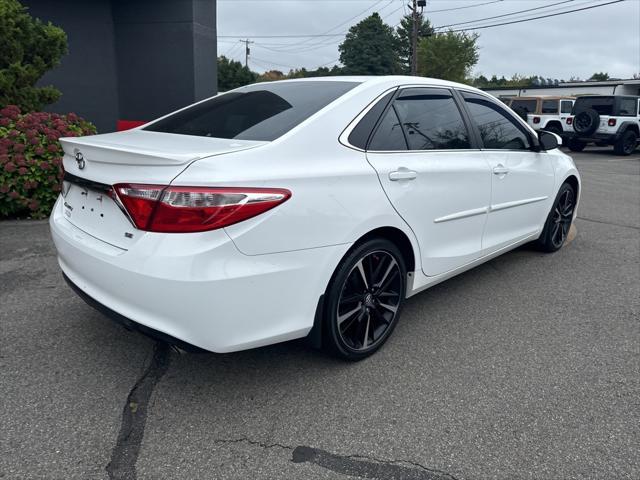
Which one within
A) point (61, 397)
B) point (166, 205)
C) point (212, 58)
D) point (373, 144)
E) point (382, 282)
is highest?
point (212, 58)

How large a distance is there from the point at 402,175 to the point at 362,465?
5.02 ft

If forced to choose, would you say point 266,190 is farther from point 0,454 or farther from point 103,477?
point 0,454

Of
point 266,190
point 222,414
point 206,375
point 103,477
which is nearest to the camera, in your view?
point 103,477

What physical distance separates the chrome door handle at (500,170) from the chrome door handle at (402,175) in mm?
1083

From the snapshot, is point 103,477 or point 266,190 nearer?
point 103,477

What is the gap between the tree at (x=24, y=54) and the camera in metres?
6.19

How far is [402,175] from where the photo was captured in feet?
9.60

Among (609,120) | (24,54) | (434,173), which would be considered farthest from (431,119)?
(609,120)

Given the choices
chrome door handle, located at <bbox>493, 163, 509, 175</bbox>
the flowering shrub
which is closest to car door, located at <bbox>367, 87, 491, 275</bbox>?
chrome door handle, located at <bbox>493, 163, 509, 175</bbox>

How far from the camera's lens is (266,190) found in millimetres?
2254

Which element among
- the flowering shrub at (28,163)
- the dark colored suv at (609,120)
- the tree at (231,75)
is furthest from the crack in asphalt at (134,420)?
the tree at (231,75)

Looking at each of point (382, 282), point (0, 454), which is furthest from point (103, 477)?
point (382, 282)

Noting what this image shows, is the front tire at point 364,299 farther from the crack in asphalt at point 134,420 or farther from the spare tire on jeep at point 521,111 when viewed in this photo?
the spare tire on jeep at point 521,111

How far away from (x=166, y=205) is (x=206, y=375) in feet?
3.58
